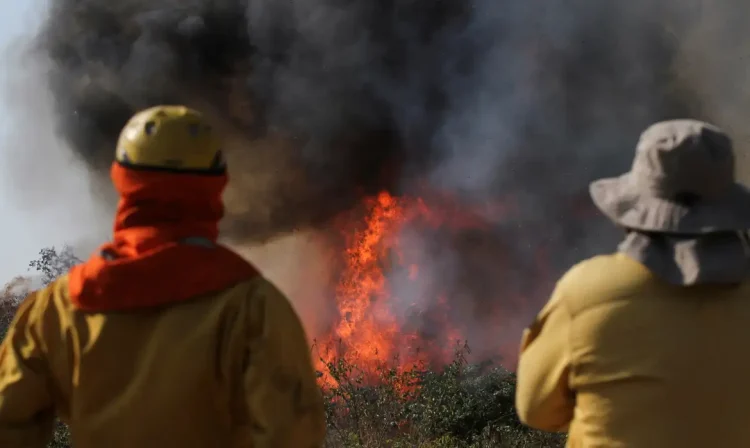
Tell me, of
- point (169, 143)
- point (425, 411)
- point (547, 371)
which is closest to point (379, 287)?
point (425, 411)

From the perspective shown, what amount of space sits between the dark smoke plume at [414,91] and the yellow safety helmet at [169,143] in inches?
486

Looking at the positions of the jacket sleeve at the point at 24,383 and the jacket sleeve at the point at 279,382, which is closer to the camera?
the jacket sleeve at the point at 279,382

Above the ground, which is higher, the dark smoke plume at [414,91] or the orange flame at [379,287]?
the dark smoke plume at [414,91]

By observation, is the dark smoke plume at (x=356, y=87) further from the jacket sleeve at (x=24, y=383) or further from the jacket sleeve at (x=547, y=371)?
the jacket sleeve at (x=24, y=383)

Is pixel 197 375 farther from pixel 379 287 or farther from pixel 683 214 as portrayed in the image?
pixel 379 287

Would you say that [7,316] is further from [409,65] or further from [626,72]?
[626,72]

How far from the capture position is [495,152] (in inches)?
575

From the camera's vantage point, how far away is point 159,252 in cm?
217

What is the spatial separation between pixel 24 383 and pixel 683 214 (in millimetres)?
1862

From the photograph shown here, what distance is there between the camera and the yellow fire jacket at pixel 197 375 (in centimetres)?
212

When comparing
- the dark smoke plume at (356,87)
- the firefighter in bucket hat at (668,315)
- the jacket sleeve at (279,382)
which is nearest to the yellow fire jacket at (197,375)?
the jacket sleeve at (279,382)

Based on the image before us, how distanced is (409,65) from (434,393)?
31.8 ft

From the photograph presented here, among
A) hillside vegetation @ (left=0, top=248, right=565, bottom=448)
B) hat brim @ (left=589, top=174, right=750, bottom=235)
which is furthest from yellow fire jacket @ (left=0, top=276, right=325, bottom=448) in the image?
hillside vegetation @ (left=0, top=248, right=565, bottom=448)

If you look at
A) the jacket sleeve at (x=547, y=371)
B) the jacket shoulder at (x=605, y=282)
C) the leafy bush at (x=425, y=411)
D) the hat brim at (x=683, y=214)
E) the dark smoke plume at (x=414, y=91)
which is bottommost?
the leafy bush at (x=425, y=411)
